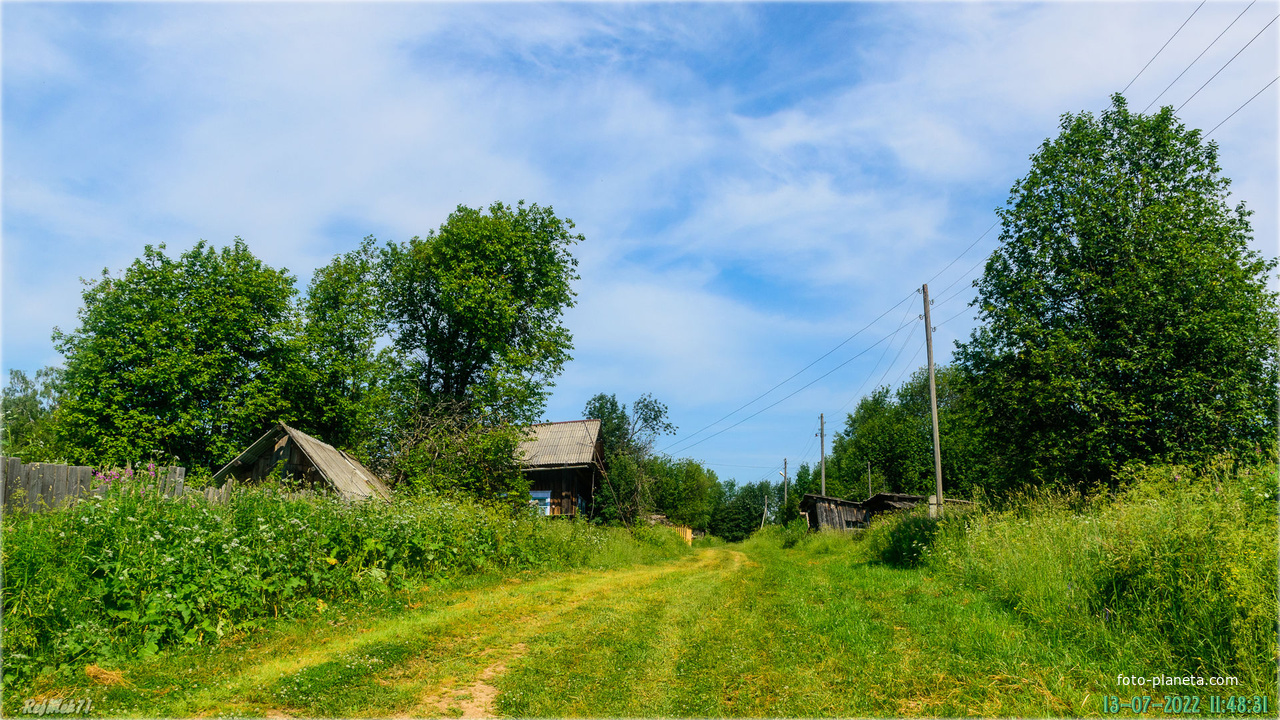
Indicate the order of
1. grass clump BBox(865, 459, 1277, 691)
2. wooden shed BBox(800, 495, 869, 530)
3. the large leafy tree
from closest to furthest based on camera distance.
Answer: grass clump BBox(865, 459, 1277, 691), the large leafy tree, wooden shed BBox(800, 495, 869, 530)

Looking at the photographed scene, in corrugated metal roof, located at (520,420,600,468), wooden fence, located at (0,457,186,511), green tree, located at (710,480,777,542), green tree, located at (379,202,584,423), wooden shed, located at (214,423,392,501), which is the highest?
green tree, located at (379,202,584,423)

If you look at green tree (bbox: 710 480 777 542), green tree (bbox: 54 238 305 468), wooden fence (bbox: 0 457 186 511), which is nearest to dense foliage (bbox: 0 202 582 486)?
green tree (bbox: 54 238 305 468)

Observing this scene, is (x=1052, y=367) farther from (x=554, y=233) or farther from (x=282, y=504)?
(x=554, y=233)

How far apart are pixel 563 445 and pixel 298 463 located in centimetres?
1527

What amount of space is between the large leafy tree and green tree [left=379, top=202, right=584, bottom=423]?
17183mm

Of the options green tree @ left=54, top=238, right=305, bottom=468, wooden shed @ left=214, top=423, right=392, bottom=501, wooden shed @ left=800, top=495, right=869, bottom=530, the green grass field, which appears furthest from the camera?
wooden shed @ left=800, top=495, right=869, bottom=530

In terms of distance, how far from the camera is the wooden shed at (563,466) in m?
32.6

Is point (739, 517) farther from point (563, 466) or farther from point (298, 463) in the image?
point (298, 463)

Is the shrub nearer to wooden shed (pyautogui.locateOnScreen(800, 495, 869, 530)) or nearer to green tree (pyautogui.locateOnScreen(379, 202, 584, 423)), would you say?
green tree (pyautogui.locateOnScreen(379, 202, 584, 423))

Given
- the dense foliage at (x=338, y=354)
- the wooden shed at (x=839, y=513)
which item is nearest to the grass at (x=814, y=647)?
the dense foliage at (x=338, y=354)

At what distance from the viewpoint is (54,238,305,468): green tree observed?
23.7m

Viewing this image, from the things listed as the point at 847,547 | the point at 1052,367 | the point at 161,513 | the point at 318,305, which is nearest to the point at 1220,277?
the point at 1052,367

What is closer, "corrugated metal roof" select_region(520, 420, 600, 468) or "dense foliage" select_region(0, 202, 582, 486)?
"dense foliage" select_region(0, 202, 582, 486)

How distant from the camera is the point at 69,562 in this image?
6.31 m
